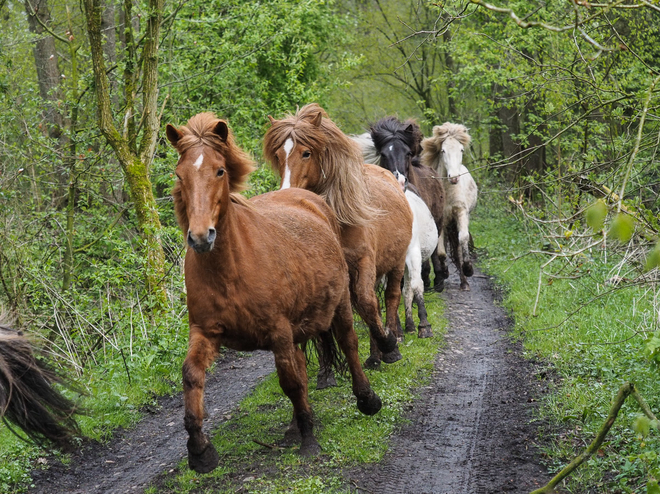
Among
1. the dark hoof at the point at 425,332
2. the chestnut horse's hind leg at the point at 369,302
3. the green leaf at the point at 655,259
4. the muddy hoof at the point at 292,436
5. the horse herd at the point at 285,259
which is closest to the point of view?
the green leaf at the point at 655,259

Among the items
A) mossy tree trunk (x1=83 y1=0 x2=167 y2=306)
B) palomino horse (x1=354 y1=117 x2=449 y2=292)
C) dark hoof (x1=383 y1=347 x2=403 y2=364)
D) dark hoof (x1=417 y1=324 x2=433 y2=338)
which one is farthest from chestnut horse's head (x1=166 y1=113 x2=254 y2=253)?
palomino horse (x1=354 y1=117 x2=449 y2=292)

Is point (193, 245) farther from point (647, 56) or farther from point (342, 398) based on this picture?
point (647, 56)

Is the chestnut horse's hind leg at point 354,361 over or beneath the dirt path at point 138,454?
over

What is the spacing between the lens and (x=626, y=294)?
8492 millimetres

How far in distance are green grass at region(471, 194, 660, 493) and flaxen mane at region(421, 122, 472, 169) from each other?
298cm

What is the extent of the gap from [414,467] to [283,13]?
1177 cm

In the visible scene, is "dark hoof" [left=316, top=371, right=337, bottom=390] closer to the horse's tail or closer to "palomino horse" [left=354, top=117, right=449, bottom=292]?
the horse's tail

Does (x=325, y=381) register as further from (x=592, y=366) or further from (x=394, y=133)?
(x=394, y=133)

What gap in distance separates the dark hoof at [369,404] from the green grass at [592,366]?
1.34 metres

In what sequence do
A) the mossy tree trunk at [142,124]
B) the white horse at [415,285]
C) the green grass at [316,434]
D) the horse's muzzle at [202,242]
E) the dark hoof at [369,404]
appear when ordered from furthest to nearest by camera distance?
the white horse at [415,285], the mossy tree trunk at [142,124], the dark hoof at [369,404], the green grass at [316,434], the horse's muzzle at [202,242]

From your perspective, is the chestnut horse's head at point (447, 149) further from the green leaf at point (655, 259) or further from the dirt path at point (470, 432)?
the green leaf at point (655, 259)

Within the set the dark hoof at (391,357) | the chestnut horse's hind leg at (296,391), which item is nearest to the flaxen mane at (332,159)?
the dark hoof at (391,357)

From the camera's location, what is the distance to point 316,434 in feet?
18.3

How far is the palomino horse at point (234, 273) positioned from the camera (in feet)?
14.5
